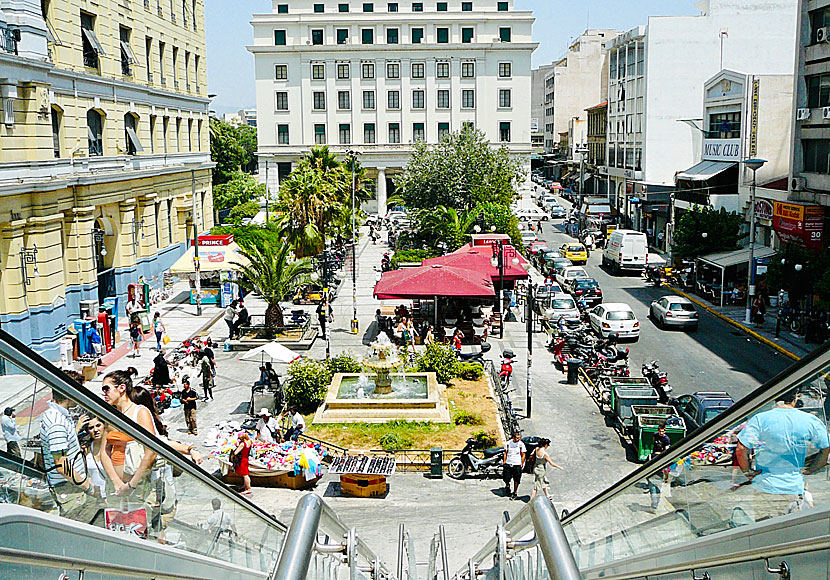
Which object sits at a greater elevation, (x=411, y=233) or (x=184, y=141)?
(x=184, y=141)

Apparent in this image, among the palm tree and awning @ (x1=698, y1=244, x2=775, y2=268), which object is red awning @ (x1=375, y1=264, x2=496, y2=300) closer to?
the palm tree

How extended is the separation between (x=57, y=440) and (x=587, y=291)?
1378 inches

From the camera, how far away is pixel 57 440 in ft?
13.4

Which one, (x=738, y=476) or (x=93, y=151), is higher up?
(x=93, y=151)

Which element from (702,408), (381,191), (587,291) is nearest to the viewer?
(702,408)

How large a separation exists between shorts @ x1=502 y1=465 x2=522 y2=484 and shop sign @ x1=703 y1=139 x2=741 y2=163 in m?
35.2

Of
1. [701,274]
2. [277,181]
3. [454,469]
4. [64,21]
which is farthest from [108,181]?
[277,181]

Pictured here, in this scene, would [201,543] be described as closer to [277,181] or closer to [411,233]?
[411,233]

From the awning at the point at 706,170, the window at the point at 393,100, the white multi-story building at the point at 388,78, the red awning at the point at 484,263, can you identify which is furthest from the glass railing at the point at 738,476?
the window at the point at 393,100

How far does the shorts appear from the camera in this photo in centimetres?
1683

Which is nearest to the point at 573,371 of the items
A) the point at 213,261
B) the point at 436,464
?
the point at 436,464

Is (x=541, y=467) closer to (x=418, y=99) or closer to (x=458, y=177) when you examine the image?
(x=458, y=177)

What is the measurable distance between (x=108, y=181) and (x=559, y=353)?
1925cm

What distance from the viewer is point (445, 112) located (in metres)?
75.8
